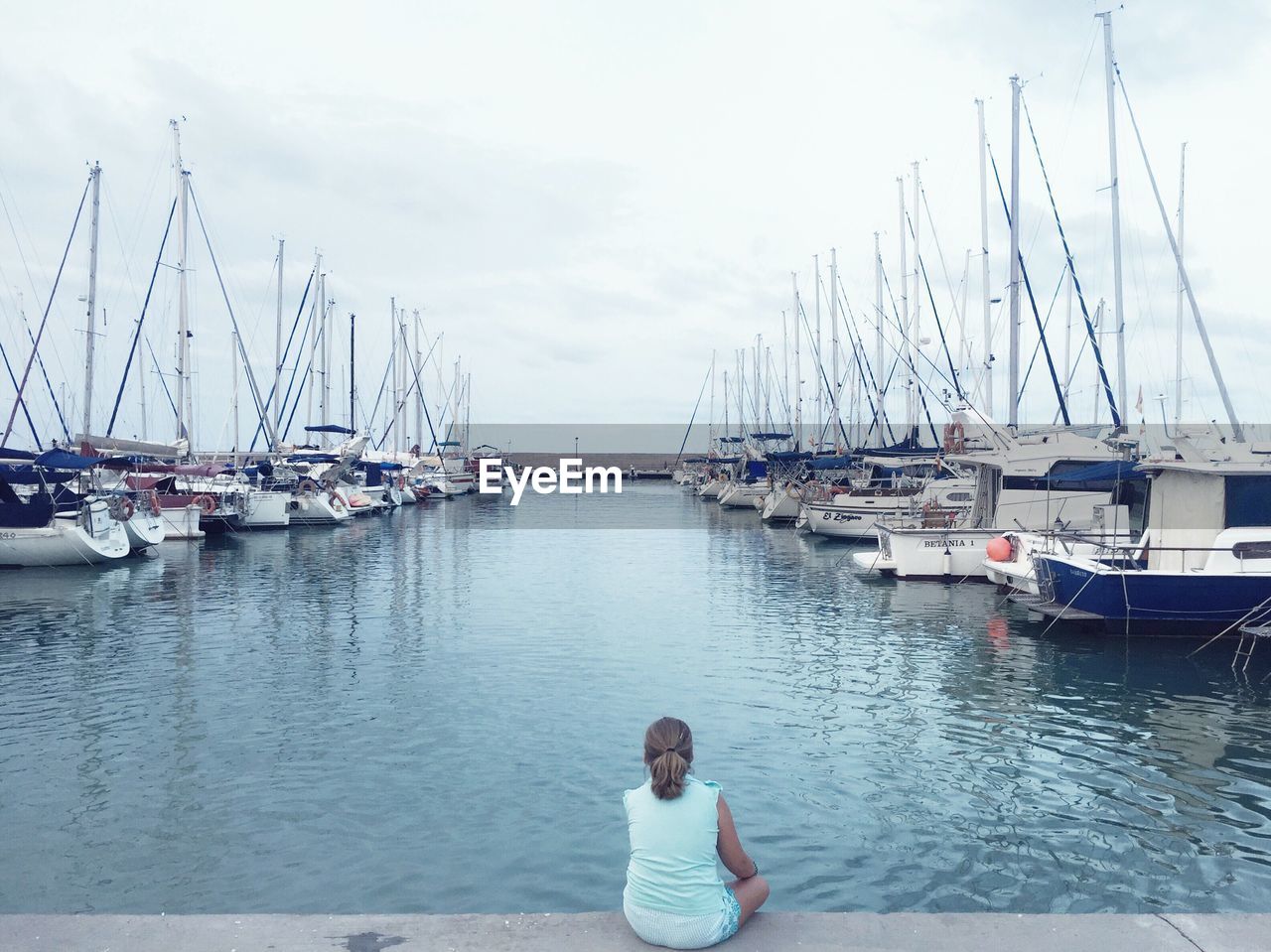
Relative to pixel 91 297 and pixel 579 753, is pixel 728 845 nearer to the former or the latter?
pixel 579 753

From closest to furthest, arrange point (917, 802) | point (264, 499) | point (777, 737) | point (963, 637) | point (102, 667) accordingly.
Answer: point (917, 802), point (777, 737), point (102, 667), point (963, 637), point (264, 499)

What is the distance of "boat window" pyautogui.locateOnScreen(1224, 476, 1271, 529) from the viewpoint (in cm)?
1922

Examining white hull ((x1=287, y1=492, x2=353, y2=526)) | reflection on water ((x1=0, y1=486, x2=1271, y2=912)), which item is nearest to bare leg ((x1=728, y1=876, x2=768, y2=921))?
reflection on water ((x1=0, y1=486, x2=1271, y2=912))

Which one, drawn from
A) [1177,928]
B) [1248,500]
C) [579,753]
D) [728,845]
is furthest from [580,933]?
[1248,500]

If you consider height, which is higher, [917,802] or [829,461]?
[829,461]

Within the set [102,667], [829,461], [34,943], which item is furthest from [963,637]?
[829,461]

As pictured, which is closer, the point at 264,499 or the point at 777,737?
the point at 777,737

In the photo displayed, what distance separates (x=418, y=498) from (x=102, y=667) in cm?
6309

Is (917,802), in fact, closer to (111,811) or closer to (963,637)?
(111,811)

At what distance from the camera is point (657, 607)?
994 inches

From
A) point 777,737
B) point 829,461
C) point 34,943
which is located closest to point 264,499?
point 829,461

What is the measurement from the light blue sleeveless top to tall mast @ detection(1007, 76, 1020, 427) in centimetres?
2980

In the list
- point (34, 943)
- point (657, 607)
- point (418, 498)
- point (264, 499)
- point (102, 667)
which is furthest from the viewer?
point (418, 498)

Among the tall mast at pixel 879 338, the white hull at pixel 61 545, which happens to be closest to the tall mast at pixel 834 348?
the tall mast at pixel 879 338
